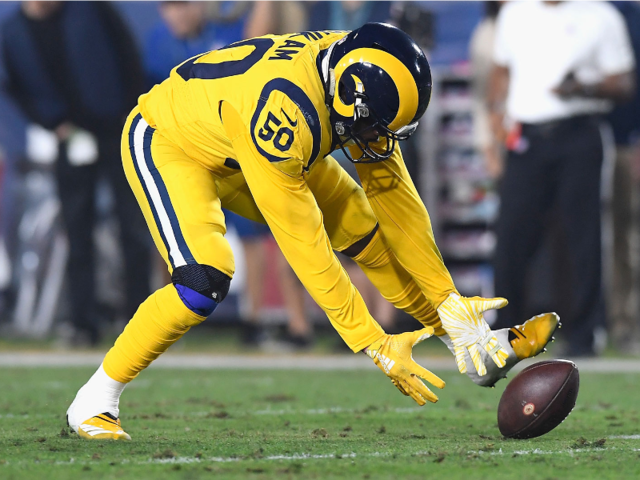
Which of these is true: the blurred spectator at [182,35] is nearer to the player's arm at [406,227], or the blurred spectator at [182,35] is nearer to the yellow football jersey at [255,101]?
the yellow football jersey at [255,101]

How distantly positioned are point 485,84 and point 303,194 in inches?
186

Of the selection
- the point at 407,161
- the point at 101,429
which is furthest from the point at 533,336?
the point at 407,161

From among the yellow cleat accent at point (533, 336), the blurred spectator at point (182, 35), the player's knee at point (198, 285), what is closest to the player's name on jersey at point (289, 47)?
the player's knee at point (198, 285)

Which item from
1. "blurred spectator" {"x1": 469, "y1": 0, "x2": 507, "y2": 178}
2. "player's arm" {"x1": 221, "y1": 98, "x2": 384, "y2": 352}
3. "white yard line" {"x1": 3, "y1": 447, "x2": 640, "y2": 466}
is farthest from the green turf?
"blurred spectator" {"x1": 469, "y1": 0, "x2": 507, "y2": 178}

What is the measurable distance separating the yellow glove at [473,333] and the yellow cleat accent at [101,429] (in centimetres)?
130

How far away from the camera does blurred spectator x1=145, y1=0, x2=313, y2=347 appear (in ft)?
25.3

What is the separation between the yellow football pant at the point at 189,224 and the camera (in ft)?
12.6

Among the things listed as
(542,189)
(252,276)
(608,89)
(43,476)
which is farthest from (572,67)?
(43,476)

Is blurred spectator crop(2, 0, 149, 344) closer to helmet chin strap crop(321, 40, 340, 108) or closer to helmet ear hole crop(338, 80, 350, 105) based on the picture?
helmet chin strap crop(321, 40, 340, 108)

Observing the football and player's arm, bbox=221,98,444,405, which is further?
the football

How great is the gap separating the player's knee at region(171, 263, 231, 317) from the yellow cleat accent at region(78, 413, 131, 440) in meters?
0.55

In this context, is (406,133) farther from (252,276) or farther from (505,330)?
(252,276)

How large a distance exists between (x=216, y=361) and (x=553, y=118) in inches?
113

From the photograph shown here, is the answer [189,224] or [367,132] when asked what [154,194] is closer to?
[189,224]
